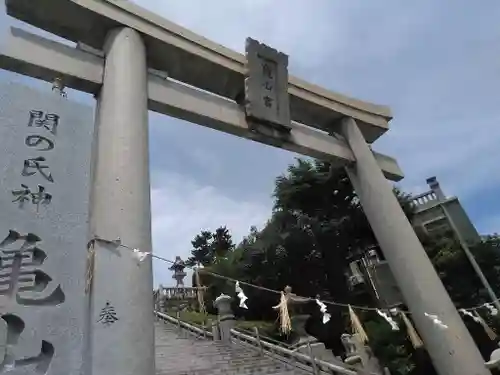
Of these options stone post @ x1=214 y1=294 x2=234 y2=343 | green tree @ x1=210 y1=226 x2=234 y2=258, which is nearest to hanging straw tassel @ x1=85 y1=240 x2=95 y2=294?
stone post @ x1=214 y1=294 x2=234 y2=343

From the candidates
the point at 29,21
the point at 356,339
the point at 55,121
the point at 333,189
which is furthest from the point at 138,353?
the point at 333,189

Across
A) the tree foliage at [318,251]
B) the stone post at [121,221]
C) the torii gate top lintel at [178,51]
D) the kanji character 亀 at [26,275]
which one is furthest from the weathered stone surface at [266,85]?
the tree foliage at [318,251]

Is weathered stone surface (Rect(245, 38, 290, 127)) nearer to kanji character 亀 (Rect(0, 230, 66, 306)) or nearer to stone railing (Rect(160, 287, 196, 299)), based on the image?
kanji character 亀 (Rect(0, 230, 66, 306))

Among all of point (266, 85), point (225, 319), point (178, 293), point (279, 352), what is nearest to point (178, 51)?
point (266, 85)

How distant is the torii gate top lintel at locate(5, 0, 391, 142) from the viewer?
5.07 m

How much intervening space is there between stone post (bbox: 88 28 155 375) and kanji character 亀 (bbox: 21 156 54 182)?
23.1 inches

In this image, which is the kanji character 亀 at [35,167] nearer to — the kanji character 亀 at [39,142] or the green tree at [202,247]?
the kanji character 亀 at [39,142]

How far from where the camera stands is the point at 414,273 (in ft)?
19.5

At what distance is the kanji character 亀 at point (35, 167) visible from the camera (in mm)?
3402

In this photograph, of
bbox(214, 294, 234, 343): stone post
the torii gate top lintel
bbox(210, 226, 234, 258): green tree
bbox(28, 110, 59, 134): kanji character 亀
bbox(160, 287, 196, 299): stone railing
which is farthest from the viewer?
bbox(210, 226, 234, 258): green tree

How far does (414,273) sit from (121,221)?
4002 mm

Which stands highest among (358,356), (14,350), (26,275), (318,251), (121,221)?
(318,251)

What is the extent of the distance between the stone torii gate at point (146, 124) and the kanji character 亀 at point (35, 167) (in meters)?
0.59

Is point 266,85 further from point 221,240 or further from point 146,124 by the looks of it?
point 221,240
